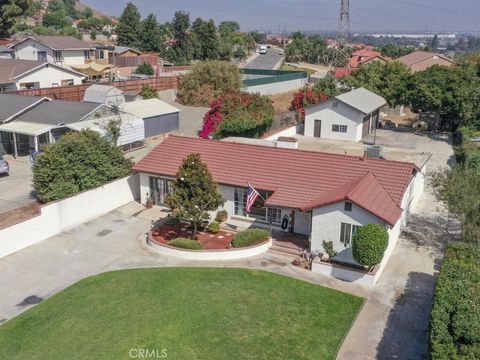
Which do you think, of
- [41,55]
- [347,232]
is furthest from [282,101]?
[347,232]

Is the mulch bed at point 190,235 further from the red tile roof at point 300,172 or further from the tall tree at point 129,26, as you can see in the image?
the tall tree at point 129,26

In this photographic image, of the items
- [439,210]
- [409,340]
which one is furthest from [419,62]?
[409,340]

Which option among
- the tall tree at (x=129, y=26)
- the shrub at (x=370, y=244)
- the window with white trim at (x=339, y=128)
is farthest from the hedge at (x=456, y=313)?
the tall tree at (x=129, y=26)

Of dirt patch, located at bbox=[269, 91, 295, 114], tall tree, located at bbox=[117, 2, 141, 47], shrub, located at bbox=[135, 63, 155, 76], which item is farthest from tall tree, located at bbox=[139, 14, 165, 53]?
dirt patch, located at bbox=[269, 91, 295, 114]

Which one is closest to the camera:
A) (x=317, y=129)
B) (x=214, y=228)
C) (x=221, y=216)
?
(x=214, y=228)

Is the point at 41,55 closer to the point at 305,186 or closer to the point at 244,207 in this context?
the point at 244,207

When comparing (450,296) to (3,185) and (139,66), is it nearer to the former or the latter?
(3,185)
